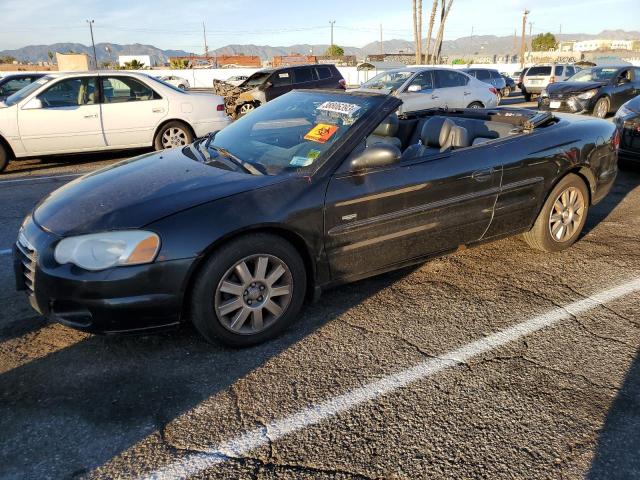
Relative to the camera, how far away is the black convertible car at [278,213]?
2.68 m

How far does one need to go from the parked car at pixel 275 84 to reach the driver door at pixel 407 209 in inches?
441

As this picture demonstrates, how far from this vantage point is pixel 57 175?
7672 mm

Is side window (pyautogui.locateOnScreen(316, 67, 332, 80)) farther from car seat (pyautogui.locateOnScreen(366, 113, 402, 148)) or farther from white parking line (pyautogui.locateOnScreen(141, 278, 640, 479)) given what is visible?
white parking line (pyautogui.locateOnScreen(141, 278, 640, 479))

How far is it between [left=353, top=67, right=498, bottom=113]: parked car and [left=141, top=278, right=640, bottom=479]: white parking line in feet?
29.5

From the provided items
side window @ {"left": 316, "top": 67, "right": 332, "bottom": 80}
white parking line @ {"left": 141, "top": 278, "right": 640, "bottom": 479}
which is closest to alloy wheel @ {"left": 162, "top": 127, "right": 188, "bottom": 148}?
white parking line @ {"left": 141, "top": 278, "right": 640, "bottom": 479}

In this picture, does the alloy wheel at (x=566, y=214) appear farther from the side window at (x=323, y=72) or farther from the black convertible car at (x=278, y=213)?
the side window at (x=323, y=72)

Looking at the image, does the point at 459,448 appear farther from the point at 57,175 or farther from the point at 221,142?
the point at 57,175

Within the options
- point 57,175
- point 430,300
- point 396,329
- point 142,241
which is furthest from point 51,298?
point 57,175

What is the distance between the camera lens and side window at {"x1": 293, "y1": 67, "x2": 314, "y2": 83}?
15.0 meters

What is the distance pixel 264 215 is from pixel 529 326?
5.90ft

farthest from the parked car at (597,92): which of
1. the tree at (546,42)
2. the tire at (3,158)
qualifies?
the tree at (546,42)

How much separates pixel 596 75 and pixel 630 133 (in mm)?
9626

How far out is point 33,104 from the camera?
306 inches

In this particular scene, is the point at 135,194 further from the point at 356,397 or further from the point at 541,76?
the point at 541,76
